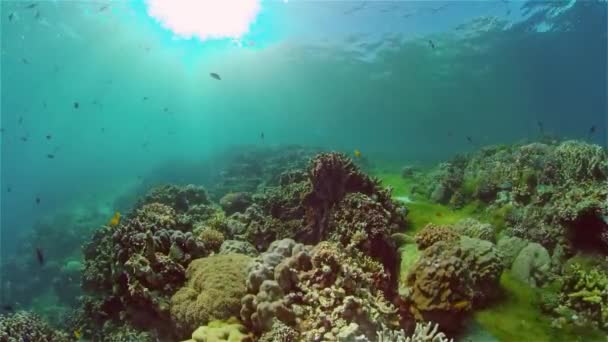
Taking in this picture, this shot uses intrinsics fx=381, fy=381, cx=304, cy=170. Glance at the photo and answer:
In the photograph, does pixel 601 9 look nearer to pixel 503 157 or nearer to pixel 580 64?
pixel 580 64

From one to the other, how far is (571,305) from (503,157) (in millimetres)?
9734

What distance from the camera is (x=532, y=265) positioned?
791cm

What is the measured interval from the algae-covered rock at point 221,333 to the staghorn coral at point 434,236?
14.9 ft

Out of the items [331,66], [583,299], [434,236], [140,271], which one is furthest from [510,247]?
[331,66]

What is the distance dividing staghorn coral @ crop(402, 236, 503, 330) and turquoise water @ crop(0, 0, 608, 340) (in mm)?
11364

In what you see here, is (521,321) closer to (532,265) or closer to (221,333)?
(532,265)

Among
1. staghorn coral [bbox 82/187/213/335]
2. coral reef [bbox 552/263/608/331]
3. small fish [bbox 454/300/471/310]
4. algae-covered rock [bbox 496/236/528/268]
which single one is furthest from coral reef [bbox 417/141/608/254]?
staghorn coral [bbox 82/187/213/335]

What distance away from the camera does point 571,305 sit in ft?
22.1

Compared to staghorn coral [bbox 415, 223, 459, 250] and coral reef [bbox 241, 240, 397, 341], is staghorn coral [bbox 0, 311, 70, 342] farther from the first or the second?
staghorn coral [bbox 415, 223, 459, 250]

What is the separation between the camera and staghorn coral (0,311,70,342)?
7231 mm

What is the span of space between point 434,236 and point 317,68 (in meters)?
54.4

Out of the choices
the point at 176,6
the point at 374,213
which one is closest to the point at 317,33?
the point at 176,6

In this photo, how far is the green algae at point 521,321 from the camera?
6.12 meters

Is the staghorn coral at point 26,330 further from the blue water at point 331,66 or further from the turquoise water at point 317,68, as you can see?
the blue water at point 331,66
